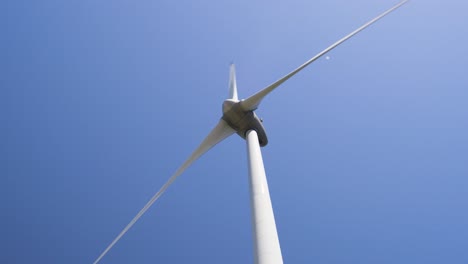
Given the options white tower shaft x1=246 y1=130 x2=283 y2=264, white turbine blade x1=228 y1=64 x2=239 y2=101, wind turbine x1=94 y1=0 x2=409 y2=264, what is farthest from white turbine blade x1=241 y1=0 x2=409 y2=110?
white tower shaft x1=246 y1=130 x2=283 y2=264

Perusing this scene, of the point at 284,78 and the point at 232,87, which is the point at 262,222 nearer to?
the point at 284,78

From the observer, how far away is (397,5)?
15375 mm

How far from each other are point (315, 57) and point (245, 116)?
16.0 feet

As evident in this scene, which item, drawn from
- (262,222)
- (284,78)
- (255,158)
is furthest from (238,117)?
(262,222)

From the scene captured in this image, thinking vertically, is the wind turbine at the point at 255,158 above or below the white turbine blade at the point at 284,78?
below

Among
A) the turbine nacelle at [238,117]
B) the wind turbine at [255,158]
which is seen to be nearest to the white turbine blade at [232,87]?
the wind turbine at [255,158]

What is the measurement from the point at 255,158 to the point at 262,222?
415 centimetres

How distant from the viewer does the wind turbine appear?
8.43 meters

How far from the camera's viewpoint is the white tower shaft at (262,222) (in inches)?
318

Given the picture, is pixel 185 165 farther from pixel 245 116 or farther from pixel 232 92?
pixel 232 92

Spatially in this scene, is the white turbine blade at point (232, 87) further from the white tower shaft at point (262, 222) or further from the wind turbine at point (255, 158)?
the white tower shaft at point (262, 222)

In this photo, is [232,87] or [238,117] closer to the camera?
[238,117]

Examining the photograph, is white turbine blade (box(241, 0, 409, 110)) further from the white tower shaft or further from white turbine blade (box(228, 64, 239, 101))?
the white tower shaft

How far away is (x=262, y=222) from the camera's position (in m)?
9.03
